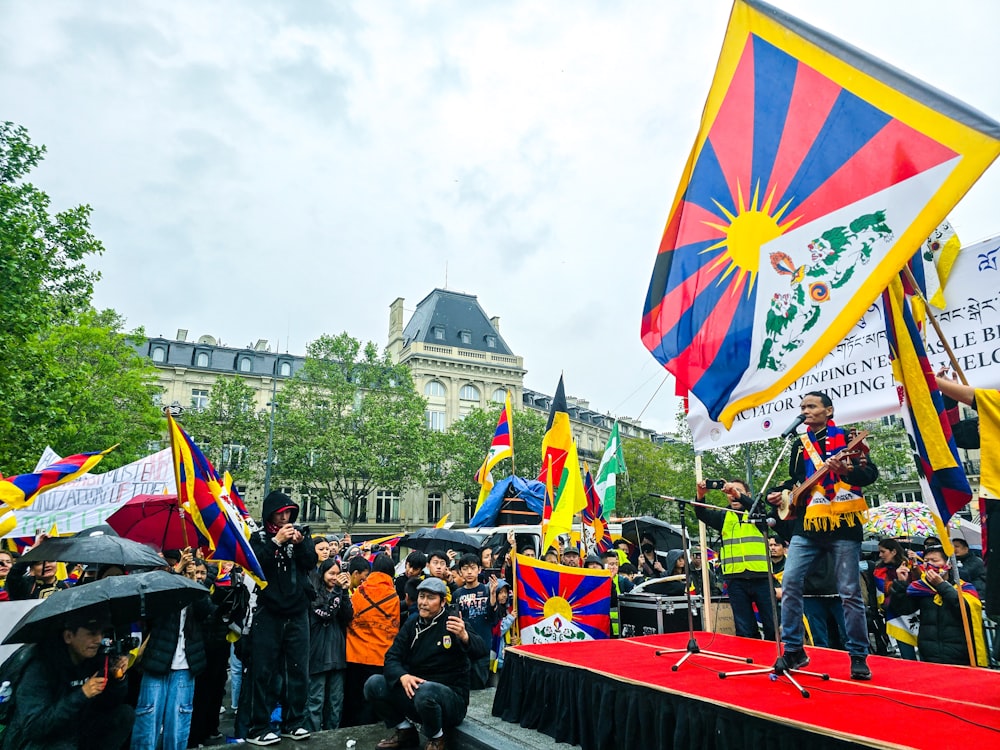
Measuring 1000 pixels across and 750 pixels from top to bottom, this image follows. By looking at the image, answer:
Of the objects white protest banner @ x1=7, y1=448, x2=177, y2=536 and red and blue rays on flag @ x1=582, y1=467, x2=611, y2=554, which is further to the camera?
red and blue rays on flag @ x1=582, y1=467, x2=611, y2=554

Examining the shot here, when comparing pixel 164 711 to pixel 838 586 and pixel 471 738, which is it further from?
pixel 838 586

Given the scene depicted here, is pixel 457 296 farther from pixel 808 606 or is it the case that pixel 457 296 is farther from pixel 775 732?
pixel 775 732

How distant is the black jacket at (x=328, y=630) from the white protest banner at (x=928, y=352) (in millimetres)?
4603

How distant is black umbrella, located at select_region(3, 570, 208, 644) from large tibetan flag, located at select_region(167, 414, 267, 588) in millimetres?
1072

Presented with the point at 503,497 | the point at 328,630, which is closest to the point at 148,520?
the point at 328,630

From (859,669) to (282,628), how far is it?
4.99 metres

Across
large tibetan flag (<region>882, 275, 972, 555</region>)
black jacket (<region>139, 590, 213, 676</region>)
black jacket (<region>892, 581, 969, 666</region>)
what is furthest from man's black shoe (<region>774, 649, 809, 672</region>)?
black jacket (<region>139, 590, 213, 676</region>)

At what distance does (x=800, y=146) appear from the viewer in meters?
4.81

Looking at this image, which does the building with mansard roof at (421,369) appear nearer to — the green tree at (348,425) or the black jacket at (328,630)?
the green tree at (348,425)

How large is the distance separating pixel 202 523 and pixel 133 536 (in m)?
5.84

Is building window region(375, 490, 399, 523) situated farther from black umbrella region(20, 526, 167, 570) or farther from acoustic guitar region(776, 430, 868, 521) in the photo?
acoustic guitar region(776, 430, 868, 521)

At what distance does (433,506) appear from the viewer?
171ft

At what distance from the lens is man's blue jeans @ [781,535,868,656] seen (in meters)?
5.10

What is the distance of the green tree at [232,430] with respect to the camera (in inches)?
1534
